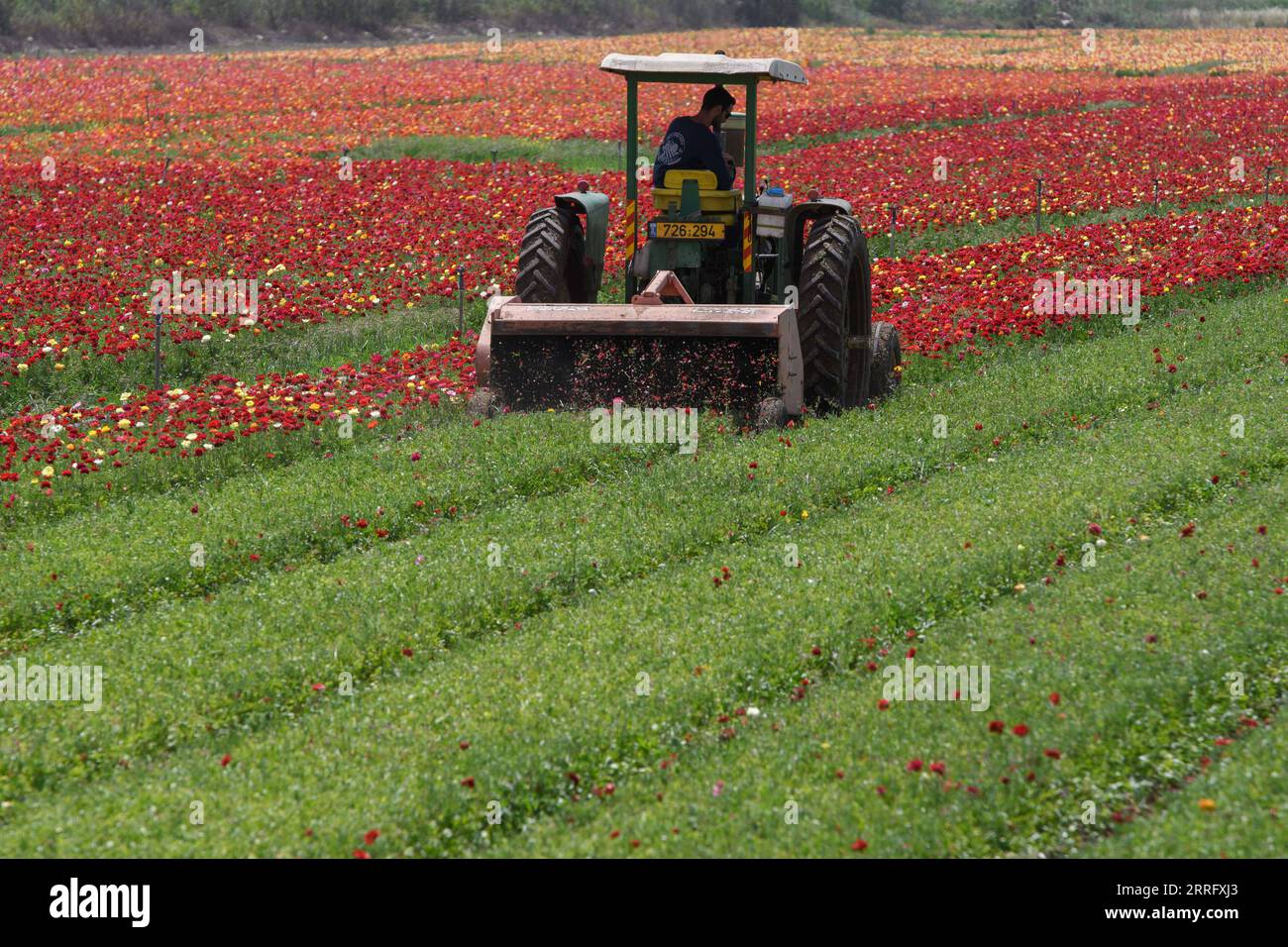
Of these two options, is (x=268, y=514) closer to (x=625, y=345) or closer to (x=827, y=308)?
(x=625, y=345)

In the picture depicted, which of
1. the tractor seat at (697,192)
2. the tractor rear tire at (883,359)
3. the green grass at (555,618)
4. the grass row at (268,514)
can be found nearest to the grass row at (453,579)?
the green grass at (555,618)

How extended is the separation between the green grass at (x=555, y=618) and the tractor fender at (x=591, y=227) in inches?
94.5

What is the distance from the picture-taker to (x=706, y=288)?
12.8 metres

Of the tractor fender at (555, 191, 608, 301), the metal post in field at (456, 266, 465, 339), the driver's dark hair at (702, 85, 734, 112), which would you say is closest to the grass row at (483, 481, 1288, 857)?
the driver's dark hair at (702, 85, 734, 112)

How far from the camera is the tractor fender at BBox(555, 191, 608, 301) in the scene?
13.2 m

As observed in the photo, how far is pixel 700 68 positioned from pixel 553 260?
1.95 metres

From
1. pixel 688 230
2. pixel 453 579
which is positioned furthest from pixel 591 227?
pixel 453 579

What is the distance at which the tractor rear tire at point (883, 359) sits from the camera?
13078 mm

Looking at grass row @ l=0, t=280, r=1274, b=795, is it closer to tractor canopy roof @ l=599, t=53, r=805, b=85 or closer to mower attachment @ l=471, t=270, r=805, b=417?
mower attachment @ l=471, t=270, r=805, b=417
